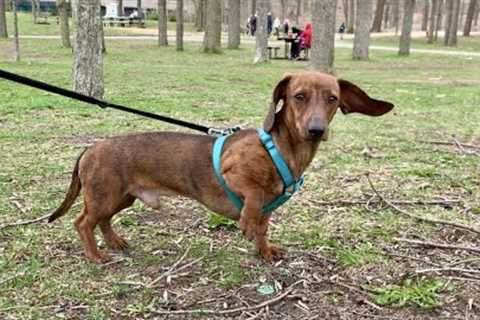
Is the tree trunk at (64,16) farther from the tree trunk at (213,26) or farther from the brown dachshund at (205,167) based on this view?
the brown dachshund at (205,167)

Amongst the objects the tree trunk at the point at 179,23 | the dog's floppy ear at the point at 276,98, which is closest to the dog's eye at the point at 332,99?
the dog's floppy ear at the point at 276,98

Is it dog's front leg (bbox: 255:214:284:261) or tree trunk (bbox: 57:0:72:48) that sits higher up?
tree trunk (bbox: 57:0:72:48)

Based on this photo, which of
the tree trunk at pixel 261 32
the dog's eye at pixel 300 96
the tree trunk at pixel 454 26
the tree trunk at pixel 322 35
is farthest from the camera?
the tree trunk at pixel 454 26

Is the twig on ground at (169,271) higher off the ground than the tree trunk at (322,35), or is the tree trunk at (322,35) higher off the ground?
the tree trunk at (322,35)

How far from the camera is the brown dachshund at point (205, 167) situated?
11.2ft

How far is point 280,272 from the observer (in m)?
3.63

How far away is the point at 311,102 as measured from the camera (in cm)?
318

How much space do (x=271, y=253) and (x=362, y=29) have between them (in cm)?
2036

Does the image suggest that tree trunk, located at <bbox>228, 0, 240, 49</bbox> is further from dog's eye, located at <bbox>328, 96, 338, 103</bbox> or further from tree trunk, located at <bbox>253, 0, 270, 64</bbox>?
dog's eye, located at <bbox>328, 96, 338, 103</bbox>

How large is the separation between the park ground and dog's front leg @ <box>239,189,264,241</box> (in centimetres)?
30

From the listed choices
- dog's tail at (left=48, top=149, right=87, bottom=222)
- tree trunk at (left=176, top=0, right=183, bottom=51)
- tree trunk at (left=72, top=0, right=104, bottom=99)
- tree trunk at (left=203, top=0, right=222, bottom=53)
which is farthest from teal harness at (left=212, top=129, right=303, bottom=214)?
tree trunk at (left=176, top=0, right=183, bottom=51)

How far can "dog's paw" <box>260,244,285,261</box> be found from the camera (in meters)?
3.76

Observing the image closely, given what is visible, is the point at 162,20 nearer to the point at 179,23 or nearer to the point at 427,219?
the point at 179,23

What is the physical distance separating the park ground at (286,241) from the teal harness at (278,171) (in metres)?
0.40
